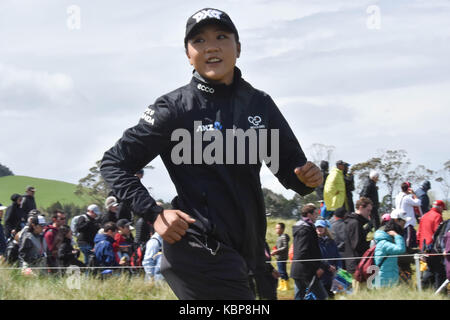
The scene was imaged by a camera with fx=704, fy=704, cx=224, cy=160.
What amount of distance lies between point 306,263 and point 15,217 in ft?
22.2

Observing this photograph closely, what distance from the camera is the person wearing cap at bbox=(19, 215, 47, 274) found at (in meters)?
10.8

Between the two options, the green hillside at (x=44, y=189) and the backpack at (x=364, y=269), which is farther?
the green hillside at (x=44, y=189)

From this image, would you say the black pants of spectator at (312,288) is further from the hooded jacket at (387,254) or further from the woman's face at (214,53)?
the woman's face at (214,53)

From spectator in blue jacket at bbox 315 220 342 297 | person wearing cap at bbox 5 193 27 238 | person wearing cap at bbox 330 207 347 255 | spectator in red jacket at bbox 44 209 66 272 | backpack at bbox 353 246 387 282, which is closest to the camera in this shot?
backpack at bbox 353 246 387 282

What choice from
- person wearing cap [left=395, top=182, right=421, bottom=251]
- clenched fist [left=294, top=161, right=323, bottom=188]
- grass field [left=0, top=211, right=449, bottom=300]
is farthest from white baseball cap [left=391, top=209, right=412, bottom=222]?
clenched fist [left=294, top=161, right=323, bottom=188]

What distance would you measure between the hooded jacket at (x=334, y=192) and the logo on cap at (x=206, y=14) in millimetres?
10316

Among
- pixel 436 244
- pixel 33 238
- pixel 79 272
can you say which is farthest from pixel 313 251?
pixel 33 238

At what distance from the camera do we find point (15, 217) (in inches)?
548

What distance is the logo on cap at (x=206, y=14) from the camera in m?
3.75

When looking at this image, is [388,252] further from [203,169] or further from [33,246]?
[203,169]

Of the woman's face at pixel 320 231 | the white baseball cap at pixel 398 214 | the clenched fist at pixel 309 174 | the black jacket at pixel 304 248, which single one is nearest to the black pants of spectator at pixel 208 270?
the clenched fist at pixel 309 174

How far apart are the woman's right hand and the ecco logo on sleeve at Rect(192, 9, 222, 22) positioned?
1.05 m

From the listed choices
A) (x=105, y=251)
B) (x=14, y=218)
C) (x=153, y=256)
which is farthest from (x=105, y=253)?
(x=14, y=218)

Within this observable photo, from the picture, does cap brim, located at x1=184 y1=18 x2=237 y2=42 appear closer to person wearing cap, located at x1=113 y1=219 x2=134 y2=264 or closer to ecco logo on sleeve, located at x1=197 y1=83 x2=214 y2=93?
ecco logo on sleeve, located at x1=197 y1=83 x2=214 y2=93
